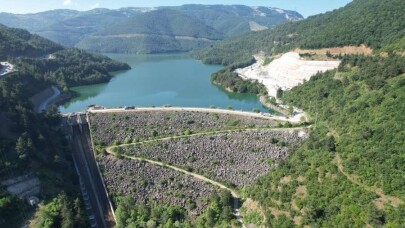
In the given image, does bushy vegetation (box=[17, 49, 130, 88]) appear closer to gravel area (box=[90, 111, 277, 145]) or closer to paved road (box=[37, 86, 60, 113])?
paved road (box=[37, 86, 60, 113])

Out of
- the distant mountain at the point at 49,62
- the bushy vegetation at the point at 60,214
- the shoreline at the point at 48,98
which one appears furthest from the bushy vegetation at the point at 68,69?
the bushy vegetation at the point at 60,214

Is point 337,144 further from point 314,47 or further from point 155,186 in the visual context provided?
point 314,47

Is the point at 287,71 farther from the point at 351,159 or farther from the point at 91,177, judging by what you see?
the point at 91,177

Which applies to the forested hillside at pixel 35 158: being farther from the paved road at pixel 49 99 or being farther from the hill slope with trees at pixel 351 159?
the hill slope with trees at pixel 351 159

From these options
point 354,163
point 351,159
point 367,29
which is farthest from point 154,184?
point 367,29

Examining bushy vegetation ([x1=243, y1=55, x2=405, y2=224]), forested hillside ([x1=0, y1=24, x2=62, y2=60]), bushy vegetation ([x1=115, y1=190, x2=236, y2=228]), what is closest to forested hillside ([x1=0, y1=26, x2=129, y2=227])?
bushy vegetation ([x1=115, y1=190, x2=236, y2=228])
